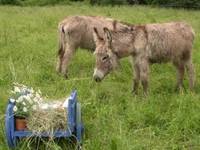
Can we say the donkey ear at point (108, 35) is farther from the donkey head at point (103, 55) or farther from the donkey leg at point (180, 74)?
the donkey leg at point (180, 74)

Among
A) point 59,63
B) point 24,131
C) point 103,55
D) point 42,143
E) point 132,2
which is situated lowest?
point 132,2

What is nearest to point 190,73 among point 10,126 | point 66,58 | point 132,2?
point 66,58

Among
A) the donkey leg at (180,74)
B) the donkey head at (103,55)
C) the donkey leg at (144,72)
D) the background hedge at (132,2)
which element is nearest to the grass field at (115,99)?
the donkey leg at (180,74)

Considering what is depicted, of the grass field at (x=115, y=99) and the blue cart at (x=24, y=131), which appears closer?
the blue cart at (x=24, y=131)

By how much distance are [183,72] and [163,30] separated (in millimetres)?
907

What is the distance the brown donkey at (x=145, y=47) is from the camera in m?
7.49

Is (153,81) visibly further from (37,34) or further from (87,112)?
(37,34)

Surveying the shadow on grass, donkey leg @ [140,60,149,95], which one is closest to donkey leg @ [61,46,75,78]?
donkey leg @ [140,60,149,95]

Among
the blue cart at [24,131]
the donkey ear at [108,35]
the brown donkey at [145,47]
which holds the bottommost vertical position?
the blue cart at [24,131]

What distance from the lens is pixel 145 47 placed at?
7.70 meters

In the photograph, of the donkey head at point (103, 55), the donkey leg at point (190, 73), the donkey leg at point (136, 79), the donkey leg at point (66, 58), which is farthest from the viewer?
the donkey leg at point (66, 58)

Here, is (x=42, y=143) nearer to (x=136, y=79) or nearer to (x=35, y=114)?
(x=35, y=114)

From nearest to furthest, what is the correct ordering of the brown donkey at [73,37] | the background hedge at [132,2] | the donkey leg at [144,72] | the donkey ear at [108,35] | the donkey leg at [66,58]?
the donkey ear at [108,35] → the donkey leg at [144,72] → the donkey leg at [66,58] → the brown donkey at [73,37] → the background hedge at [132,2]

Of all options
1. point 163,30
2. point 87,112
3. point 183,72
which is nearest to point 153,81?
point 183,72
